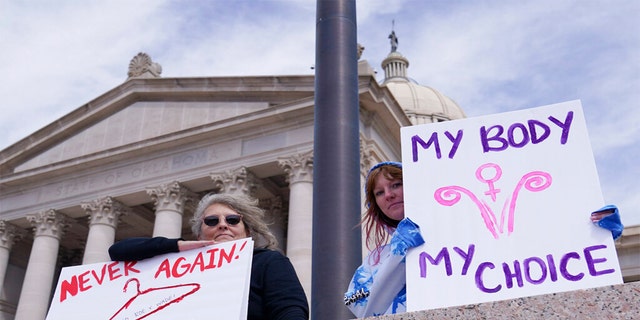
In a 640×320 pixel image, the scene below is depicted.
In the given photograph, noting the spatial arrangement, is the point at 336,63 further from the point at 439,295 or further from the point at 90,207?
the point at 90,207

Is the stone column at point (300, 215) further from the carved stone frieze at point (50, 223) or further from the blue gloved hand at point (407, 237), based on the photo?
the blue gloved hand at point (407, 237)

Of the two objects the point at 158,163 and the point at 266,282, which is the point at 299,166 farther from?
the point at 266,282

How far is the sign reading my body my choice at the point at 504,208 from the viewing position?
305 centimetres

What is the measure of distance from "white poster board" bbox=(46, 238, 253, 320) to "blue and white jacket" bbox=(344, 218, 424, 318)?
2.57 ft

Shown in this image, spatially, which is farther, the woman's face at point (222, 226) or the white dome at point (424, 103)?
the white dome at point (424, 103)

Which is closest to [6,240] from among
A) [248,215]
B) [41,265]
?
[41,265]

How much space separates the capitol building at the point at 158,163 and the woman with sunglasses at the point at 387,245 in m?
19.9

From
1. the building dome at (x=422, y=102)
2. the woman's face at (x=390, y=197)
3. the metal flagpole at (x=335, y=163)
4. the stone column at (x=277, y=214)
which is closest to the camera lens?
the woman's face at (x=390, y=197)

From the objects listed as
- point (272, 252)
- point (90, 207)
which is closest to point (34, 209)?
point (90, 207)

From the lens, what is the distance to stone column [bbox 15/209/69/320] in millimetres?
30859

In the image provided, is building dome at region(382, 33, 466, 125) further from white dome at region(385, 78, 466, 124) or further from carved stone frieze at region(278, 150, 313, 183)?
carved stone frieze at region(278, 150, 313, 183)

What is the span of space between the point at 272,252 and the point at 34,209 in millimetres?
32510

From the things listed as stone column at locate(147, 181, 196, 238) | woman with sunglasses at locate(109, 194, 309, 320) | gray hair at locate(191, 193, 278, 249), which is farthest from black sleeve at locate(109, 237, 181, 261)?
stone column at locate(147, 181, 196, 238)

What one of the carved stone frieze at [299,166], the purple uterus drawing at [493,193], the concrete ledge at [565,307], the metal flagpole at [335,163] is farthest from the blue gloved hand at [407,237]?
the carved stone frieze at [299,166]
